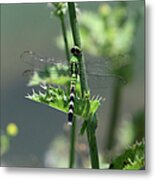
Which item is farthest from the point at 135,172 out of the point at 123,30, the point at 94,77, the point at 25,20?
the point at 25,20

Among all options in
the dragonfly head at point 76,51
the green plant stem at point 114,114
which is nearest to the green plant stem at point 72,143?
the green plant stem at point 114,114

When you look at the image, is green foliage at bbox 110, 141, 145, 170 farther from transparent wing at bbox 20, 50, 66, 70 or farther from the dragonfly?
transparent wing at bbox 20, 50, 66, 70

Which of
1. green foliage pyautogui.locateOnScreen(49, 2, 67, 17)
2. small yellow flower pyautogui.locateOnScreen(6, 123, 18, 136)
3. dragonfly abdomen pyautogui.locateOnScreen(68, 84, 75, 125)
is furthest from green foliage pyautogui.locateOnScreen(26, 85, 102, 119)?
green foliage pyautogui.locateOnScreen(49, 2, 67, 17)

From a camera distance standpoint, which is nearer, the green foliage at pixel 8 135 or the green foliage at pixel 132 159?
the green foliage at pixel 132 159

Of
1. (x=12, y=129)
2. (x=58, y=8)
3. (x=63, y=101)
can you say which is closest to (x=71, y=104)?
(x=63, y=101)

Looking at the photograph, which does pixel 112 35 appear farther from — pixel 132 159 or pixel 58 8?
pixel 132 159

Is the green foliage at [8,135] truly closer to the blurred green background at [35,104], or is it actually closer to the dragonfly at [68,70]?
the blurred green background at [35,104]

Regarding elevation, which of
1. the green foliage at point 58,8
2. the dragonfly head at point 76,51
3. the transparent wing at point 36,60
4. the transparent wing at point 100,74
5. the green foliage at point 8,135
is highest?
the green foliage at point 58,8
